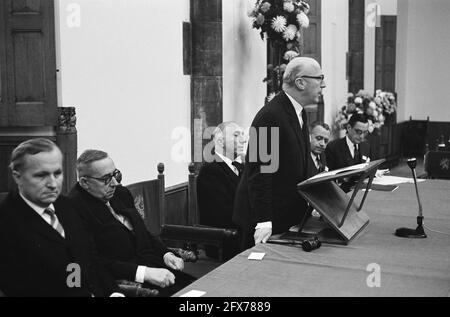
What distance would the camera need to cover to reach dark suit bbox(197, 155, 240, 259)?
531 centimetres

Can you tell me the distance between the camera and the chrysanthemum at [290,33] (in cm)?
746

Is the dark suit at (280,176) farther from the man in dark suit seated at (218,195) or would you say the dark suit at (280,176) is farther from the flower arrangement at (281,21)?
the flower arrangement at (281,21)

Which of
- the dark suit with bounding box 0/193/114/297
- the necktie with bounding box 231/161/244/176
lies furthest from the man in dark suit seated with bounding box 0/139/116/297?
the necktie with bounding box 231/161/244/176

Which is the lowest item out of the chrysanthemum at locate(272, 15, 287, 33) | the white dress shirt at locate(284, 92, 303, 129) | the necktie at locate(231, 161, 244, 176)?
the necktie at locate(231, 161, 244, 176)

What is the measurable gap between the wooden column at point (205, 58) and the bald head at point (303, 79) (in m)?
2.71

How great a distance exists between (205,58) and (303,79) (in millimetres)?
2865

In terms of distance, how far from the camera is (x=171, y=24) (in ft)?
20.7

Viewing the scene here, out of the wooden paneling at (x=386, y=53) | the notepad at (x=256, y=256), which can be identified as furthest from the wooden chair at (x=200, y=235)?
Answer: the wooden paneling at (x=386, y=53)

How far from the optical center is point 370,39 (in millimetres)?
13797

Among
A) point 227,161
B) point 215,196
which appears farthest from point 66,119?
point 227,161

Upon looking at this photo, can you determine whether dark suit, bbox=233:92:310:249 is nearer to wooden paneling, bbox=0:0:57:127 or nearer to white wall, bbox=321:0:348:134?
wooden paneling, bbox=0:0:57:127

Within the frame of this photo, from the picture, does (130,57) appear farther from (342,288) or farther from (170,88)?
(342,288)

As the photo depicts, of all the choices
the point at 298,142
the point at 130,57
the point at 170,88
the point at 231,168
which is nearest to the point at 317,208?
the point at 298,142
